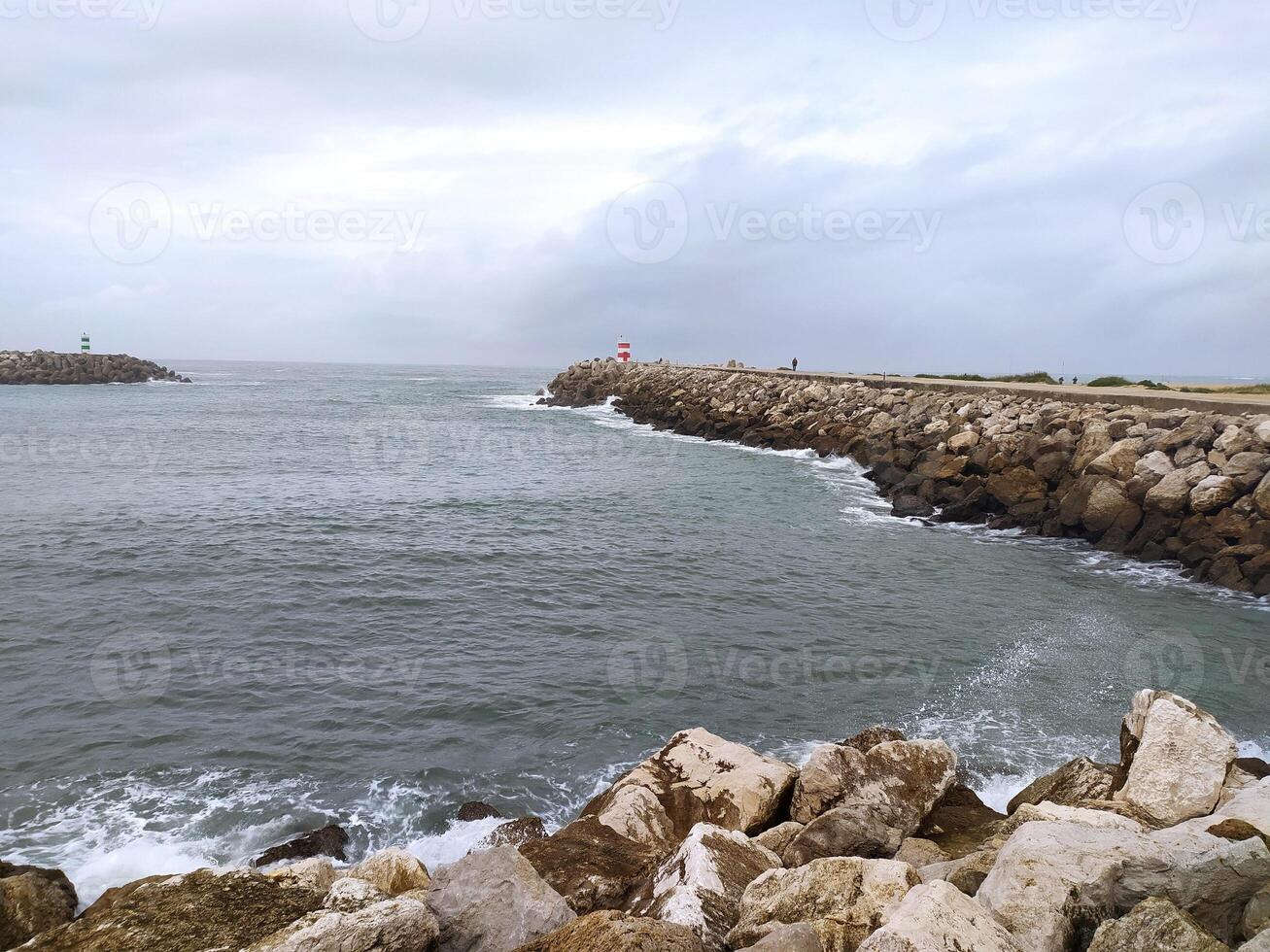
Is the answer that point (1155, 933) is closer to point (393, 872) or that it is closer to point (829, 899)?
point (829, 899)

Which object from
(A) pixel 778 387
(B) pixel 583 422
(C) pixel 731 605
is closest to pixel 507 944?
(C) pixel 731 605

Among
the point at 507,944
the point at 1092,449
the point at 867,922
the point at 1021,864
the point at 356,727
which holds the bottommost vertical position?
the point at 356,727

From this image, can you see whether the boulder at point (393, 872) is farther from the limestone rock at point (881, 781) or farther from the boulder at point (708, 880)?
the limestone rock at point (881, 781)

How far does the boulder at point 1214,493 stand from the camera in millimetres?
16406

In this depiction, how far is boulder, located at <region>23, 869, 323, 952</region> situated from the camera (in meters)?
4.45

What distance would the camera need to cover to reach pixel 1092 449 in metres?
20.2

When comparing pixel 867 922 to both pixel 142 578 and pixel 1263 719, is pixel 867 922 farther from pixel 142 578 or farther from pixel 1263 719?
pixel 142 578

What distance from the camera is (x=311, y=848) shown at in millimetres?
7180

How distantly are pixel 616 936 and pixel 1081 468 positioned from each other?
66.4 ft

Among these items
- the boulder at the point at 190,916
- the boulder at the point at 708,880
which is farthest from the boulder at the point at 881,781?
the boulder at the point at 190,916

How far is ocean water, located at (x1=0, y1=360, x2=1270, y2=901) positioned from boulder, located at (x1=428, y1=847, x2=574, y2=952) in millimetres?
2438

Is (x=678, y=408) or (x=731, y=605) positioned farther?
(x=678, y=408)

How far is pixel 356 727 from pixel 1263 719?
37.8ft

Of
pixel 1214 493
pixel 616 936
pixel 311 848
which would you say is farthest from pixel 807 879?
pixel 1214 493
